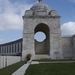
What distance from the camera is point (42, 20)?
1677 inches

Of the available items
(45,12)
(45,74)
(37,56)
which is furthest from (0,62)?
(45,12)

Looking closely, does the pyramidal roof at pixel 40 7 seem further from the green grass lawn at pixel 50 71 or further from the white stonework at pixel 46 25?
the green grass lawn at pixel 50 71

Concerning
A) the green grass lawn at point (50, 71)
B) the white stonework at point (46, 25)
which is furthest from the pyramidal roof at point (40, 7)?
the green grass lawn at point (50, 71)

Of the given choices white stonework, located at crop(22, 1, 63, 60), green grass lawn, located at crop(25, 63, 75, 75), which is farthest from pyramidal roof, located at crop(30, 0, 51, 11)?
green grass lawn, located at crop(25, 63, 75, 75)

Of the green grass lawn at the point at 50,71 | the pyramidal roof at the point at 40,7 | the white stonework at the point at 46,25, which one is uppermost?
the pyramidal roof at the point at 40,7

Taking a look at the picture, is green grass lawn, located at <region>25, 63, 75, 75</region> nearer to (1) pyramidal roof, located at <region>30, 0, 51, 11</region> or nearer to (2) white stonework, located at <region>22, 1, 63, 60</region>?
(2) white stonework, located at <region>22, 1, 63, 60</region>

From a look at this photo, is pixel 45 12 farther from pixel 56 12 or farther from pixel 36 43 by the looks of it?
pixel 36 43

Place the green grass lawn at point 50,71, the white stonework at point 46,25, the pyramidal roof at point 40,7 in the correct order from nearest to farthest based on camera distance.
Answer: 1. the green grass lawn at point 50,71
2. the white stonework at point 46,25
3. the pyramidal roof at point 40,7

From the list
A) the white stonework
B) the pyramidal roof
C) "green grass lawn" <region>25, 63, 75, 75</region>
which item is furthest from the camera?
the pyramidal roof

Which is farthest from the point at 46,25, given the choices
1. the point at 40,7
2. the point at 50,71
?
the point at 50,71

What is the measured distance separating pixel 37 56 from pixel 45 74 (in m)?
30.2

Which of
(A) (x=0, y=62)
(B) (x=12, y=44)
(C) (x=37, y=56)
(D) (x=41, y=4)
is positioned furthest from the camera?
(B) (x=12, y=44)

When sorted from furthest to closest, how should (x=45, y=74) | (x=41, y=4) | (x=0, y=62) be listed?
(x=41, y=4), (x=0, y=62), (x=45, y=74)

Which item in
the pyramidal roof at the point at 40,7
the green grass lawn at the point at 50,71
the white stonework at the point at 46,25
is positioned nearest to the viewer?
the green grass lawn at the point at 50,71
